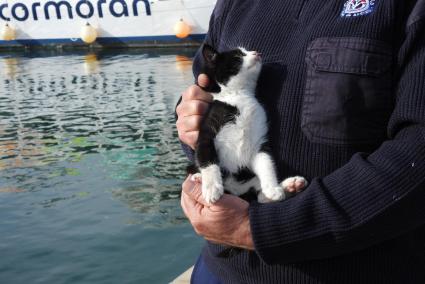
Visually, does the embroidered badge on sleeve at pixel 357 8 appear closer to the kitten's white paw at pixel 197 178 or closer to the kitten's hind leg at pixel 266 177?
the kitten's hind leg at pixel 266 177

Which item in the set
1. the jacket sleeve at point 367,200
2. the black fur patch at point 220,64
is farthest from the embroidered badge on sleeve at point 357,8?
the black fur patch at point 220,64

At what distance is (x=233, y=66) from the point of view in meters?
2.09

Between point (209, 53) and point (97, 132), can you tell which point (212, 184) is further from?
point (97, 132)

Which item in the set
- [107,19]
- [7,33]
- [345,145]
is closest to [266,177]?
[345,145]

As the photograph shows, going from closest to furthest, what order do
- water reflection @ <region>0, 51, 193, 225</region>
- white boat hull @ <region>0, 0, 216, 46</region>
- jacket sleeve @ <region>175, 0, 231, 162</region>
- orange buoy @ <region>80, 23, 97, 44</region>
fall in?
jacket sleeve @ <region>175, 0, 231, 162</region> → water reflection @ <region>0, 51, 193, 225</region> → white boat hull @ <region>0, 0, 216, 46</region> → orange buoy @ <region>80, 23, 97, 44</region>

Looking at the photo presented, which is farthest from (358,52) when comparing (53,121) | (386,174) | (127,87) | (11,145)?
(127,87)

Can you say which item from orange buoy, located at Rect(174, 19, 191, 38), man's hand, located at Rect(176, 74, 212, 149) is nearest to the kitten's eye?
man's hand, located at Rect(176, 74, 212, 149)

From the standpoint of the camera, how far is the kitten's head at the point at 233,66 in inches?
75.7

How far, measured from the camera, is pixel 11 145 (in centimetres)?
884

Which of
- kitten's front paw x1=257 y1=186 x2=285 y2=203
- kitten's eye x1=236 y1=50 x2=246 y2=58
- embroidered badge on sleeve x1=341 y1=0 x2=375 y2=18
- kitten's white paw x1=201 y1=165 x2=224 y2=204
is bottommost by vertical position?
kitten's front paw x1=257 y1=186 x2=285 y2=203

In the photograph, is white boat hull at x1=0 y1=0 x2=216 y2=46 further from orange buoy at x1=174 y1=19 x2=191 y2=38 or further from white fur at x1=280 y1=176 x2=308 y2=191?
white fur at x1=280 y1=176 x2=308 y2=191

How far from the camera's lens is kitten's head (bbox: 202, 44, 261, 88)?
6.31 ft

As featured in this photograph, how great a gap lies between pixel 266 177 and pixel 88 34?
2145 cm

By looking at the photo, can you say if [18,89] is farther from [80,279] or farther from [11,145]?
[80,279]
